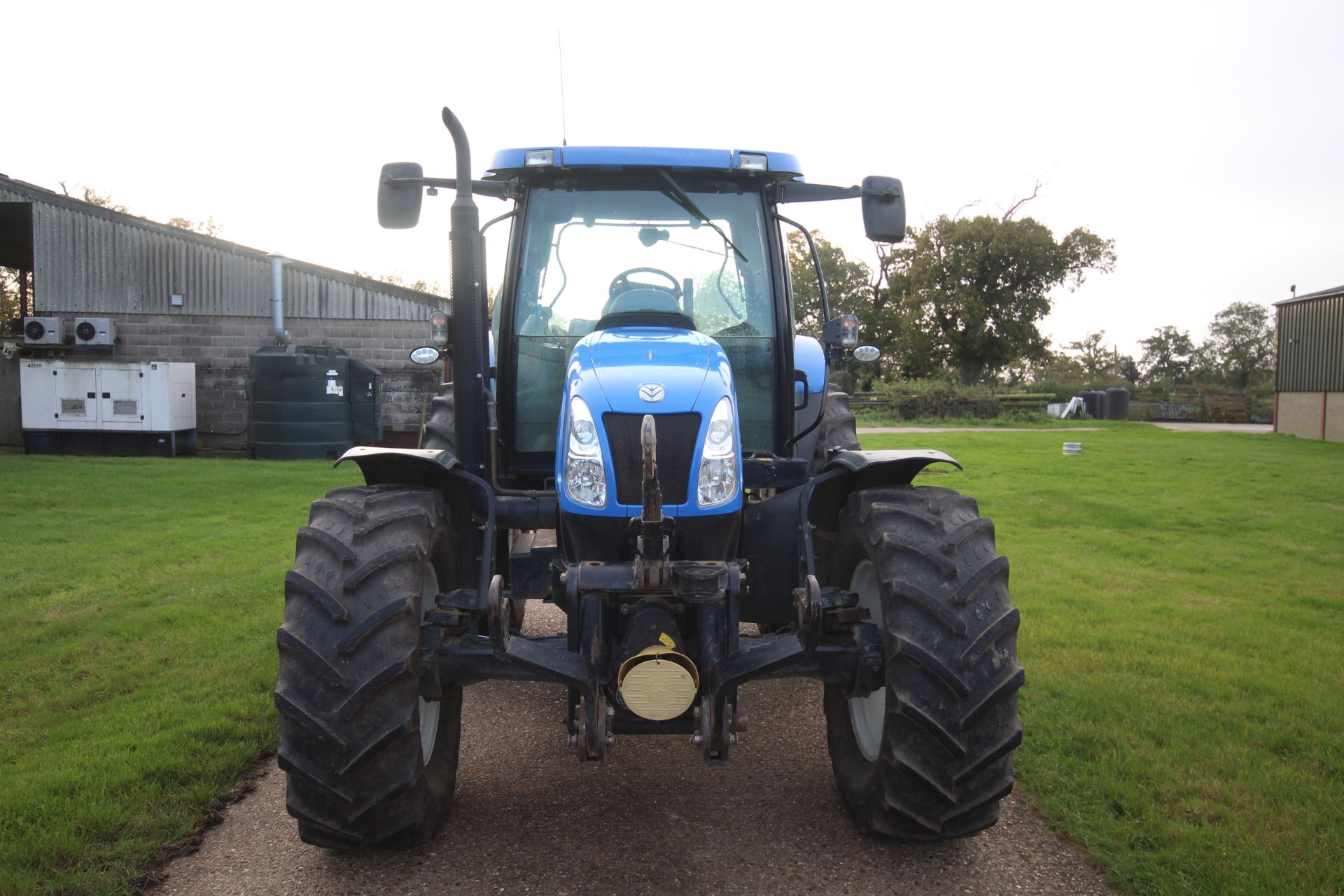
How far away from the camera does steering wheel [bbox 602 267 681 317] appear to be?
417 centimetres

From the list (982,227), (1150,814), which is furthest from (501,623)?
(982,227)

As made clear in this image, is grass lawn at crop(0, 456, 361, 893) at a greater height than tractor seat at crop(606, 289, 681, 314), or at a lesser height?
lesser

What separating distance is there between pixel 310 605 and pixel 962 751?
195 centimetres

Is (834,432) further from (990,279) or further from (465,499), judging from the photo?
(990,279)

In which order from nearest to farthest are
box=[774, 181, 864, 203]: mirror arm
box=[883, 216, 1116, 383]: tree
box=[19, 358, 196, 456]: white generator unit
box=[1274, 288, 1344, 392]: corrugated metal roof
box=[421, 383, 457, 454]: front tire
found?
box=[774, 181, 864, 203]: mirror arm, box=[421, 383, 457, 454]: front tire, box=[19, 358, 196, 456]: white generator unit, box=[1274, 288, 1344, 392]: corrugated metal roof, box=[883, 216, 1116, 383]: tree

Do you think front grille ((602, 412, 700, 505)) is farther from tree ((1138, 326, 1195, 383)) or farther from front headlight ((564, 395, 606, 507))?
tree ((1138, 326, 1195, 383))

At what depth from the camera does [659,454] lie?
315cm

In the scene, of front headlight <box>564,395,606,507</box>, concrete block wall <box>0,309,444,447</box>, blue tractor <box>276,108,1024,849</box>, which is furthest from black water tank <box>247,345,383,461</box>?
front headlight <box>564,395,606,507</box>

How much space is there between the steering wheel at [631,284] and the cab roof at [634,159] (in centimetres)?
45

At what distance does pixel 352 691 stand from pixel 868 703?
177 cm

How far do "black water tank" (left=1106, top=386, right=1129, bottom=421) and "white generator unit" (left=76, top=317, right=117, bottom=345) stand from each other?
100 ft

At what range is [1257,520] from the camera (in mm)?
10078

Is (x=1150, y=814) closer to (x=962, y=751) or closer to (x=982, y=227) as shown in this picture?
(x=962, y=751)

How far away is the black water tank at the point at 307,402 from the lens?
53.2ft
